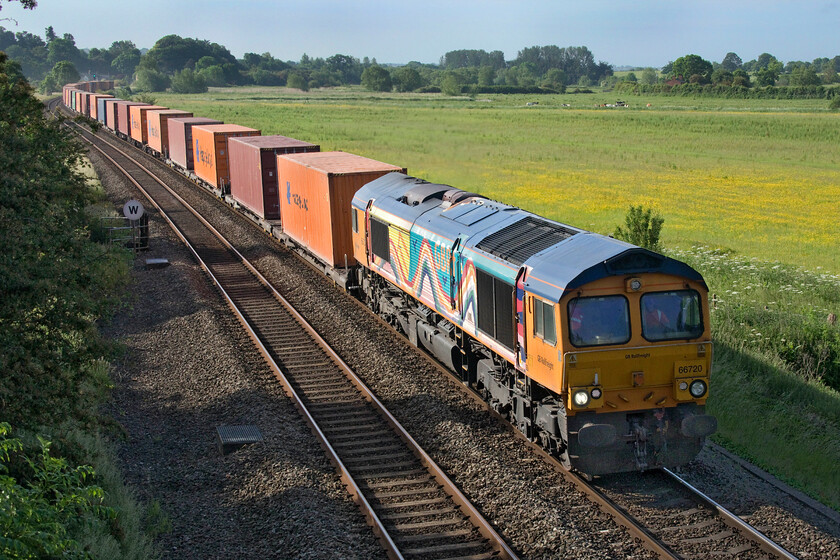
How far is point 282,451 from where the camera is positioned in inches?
518

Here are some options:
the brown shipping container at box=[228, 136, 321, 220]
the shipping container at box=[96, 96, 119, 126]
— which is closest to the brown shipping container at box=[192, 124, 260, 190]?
the brown shipping container at box=[228, 136, 321, 220]

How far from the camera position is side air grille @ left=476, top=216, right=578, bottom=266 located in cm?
1267

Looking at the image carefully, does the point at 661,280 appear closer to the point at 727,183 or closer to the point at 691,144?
the point at 727,183

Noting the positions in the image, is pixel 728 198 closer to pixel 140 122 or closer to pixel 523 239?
pixel 523 239

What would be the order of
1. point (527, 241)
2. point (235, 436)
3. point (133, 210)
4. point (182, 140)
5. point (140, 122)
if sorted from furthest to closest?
point (140, 122) < point (182, 140) < point (133, 210) < point (235, 436) < point (527, 241)

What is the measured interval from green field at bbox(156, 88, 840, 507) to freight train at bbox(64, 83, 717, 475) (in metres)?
2.66

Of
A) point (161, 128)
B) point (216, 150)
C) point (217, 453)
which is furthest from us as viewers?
point (161, 128)

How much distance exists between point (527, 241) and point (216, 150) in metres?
27.6

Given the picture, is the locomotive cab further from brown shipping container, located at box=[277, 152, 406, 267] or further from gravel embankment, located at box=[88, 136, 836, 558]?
brown shipping container, located at box=[277, 152, 406, 267]

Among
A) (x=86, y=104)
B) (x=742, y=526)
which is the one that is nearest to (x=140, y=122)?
(x=86, y=104)

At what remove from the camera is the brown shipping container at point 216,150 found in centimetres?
3778

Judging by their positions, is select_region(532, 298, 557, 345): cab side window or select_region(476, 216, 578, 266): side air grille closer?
select_region(532, 298, 557, 345): cab side window

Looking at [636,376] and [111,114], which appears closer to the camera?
[636,376]

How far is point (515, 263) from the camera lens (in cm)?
1255
